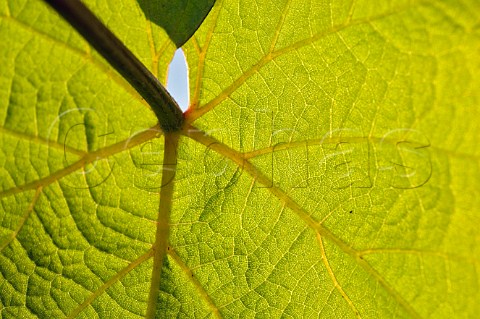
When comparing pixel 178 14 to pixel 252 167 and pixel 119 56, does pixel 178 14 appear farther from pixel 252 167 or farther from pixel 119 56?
pixel 252 167

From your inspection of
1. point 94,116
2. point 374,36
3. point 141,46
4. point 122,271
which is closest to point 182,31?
point 141,46

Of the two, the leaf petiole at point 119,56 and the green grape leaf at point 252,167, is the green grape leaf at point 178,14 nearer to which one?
the green grape leaf at point 252,167

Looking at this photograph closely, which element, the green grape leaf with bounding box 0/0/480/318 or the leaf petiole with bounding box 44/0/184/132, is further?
the green grape leaf with bounding box 0/0/480/318

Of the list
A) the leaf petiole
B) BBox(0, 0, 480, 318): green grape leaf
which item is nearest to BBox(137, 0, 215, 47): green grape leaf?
BBox(0, 0, 480, 318): green grape leaf

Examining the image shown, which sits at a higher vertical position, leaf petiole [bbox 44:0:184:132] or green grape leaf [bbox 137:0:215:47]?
green grape leaf [bbox 137:0:215:47]

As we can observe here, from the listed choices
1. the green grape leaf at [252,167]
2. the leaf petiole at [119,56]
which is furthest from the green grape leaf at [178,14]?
the leaf petiole at [119,56]

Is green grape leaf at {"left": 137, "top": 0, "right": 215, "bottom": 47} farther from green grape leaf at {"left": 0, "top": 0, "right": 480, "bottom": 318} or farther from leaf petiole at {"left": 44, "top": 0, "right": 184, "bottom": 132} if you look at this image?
leaf petiole at {"left": 44, "top": 0, "right": 184, "bottom": 132}

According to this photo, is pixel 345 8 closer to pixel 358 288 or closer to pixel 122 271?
pixel 358 288

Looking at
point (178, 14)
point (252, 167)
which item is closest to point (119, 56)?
point (178, 14)
